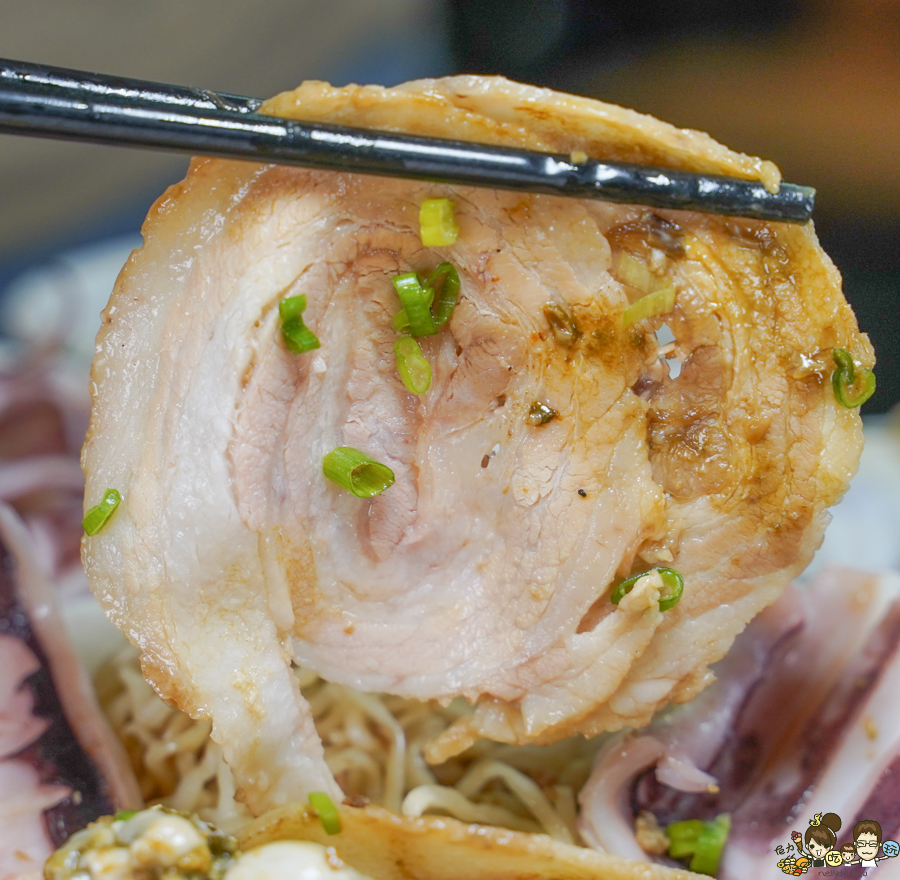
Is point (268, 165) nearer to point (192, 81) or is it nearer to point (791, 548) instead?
point (791, 548)

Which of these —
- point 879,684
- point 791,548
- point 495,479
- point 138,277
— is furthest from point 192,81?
point 879,684

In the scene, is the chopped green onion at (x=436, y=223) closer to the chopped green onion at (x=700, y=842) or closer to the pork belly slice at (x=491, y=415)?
the pork belly slice at (x=491, y=415)

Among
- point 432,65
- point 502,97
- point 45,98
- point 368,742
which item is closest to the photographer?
point 45,98

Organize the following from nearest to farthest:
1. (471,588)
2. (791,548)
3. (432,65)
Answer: (791,548) < (471,588) < (432,65)

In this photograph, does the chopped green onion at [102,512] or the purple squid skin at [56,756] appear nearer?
the chopped green onion at [102,512]

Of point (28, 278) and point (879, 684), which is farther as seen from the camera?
point (28, 278)

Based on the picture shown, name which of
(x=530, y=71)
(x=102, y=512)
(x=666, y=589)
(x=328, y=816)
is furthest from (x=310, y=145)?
(x=530, y=71)

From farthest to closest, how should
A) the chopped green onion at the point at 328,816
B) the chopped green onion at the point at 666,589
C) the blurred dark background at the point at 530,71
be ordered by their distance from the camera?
the blurred dark background at the point at 530,71 < the chopped green onion at the point at 666,589 < the chopped green onion at the point at 328,816

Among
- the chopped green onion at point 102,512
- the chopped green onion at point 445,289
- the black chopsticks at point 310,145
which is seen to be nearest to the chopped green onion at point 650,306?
the black chopsticks at point 310,145
